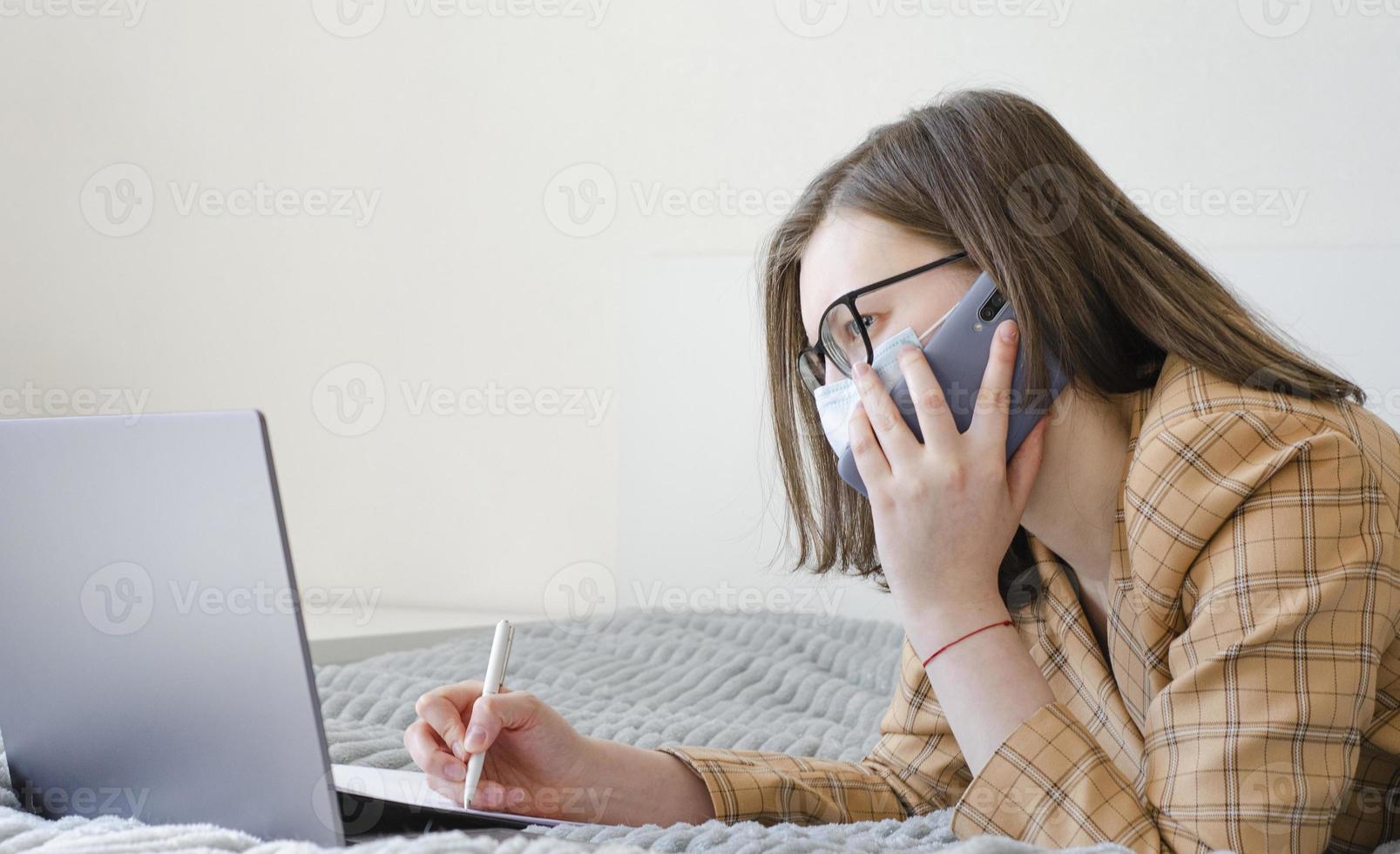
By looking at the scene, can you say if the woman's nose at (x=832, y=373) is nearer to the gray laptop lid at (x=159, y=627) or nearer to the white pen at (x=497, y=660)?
the white pen at (x=497, y=660)

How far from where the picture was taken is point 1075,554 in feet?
3.01

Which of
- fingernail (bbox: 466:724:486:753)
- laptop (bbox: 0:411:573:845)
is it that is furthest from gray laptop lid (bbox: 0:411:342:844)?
fingernail (bbox: 466:724:486:753)

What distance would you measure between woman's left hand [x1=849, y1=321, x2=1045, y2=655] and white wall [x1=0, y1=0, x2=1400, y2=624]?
1107 mm

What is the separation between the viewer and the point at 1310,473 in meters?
0.73

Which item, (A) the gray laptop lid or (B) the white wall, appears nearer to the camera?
(A) the gray laptop lid

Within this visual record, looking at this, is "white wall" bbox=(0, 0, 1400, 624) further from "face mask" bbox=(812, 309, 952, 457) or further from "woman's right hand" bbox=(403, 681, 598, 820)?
"woman's right hand" bbox=(403, 681, 598, 820)

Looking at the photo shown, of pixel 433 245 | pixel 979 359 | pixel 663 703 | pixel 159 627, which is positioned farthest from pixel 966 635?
pixel 433 245

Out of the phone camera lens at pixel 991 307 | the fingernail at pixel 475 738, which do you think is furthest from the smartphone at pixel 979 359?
the fingernail at pixel 475 738

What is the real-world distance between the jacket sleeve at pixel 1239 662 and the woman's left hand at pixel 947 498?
0.09 metres

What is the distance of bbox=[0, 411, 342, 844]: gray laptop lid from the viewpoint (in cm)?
60

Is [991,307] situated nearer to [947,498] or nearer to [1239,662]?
[947,498]

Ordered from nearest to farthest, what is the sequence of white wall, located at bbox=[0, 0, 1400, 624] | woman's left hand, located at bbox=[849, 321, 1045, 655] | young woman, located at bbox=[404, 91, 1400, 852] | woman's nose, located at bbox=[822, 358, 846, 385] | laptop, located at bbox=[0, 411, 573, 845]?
1. laptop, located at bbox=[0, 411, 573, 845]
2. young woman, located at bbox=[404, 91, 1400, 852]
3. woman's left hand, located at bbox=[849, 321, 1045, 655]
4. woman's nose, located at bbox=[822, 358, 846, 385]
5. white wall, located at bbox=[0, 0, 1400, 624]

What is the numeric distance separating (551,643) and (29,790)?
914 millimetres

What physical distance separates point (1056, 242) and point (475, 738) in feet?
1.72
